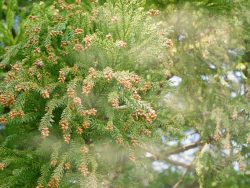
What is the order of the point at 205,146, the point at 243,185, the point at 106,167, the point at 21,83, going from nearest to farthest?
the point at 21,83, the point at 106,167, the point at 205,146, the point at 243,185

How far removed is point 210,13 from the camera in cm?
617

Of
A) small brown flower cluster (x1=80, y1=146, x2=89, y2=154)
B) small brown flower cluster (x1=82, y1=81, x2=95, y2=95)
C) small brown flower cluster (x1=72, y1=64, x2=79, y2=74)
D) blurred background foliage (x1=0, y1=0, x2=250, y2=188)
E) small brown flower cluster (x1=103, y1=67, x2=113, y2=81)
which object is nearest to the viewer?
small brown flower cluster (x1=82, y1=81, x2=95, y2=95)

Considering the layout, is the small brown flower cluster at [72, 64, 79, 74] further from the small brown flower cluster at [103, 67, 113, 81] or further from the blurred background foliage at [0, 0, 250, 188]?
the blurred background foliage at [0, 0, 250, 188]

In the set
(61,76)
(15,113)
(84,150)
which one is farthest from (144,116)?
(15,113)

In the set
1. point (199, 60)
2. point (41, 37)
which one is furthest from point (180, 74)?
point (41, 37)

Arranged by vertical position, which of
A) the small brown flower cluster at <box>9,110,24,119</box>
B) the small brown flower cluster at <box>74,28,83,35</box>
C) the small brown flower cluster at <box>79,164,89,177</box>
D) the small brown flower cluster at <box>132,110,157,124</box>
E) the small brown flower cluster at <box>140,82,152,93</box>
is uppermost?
the small brown flower cluster at <box>74,28,83,35</box>

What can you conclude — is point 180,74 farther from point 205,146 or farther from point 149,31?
point 149,31

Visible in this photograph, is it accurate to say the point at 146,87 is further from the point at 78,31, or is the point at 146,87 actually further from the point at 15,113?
the point at 15,113

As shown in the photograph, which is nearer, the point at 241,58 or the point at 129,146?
the point at 129,146

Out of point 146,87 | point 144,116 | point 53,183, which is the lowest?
point 53,183

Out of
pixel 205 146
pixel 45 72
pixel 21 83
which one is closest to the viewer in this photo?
pixel 21 83

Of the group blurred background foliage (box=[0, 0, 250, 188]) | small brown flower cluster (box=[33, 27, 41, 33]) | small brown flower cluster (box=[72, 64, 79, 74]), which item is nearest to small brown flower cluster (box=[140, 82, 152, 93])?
small brown flower cluster (box=[72, 64, 79, 74])

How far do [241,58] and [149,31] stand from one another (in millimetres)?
2460

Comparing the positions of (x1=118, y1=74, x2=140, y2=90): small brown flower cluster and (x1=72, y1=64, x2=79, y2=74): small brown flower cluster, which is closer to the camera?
(x1=118, y1=74, x2=140, y2=90): small brown flower cluster
